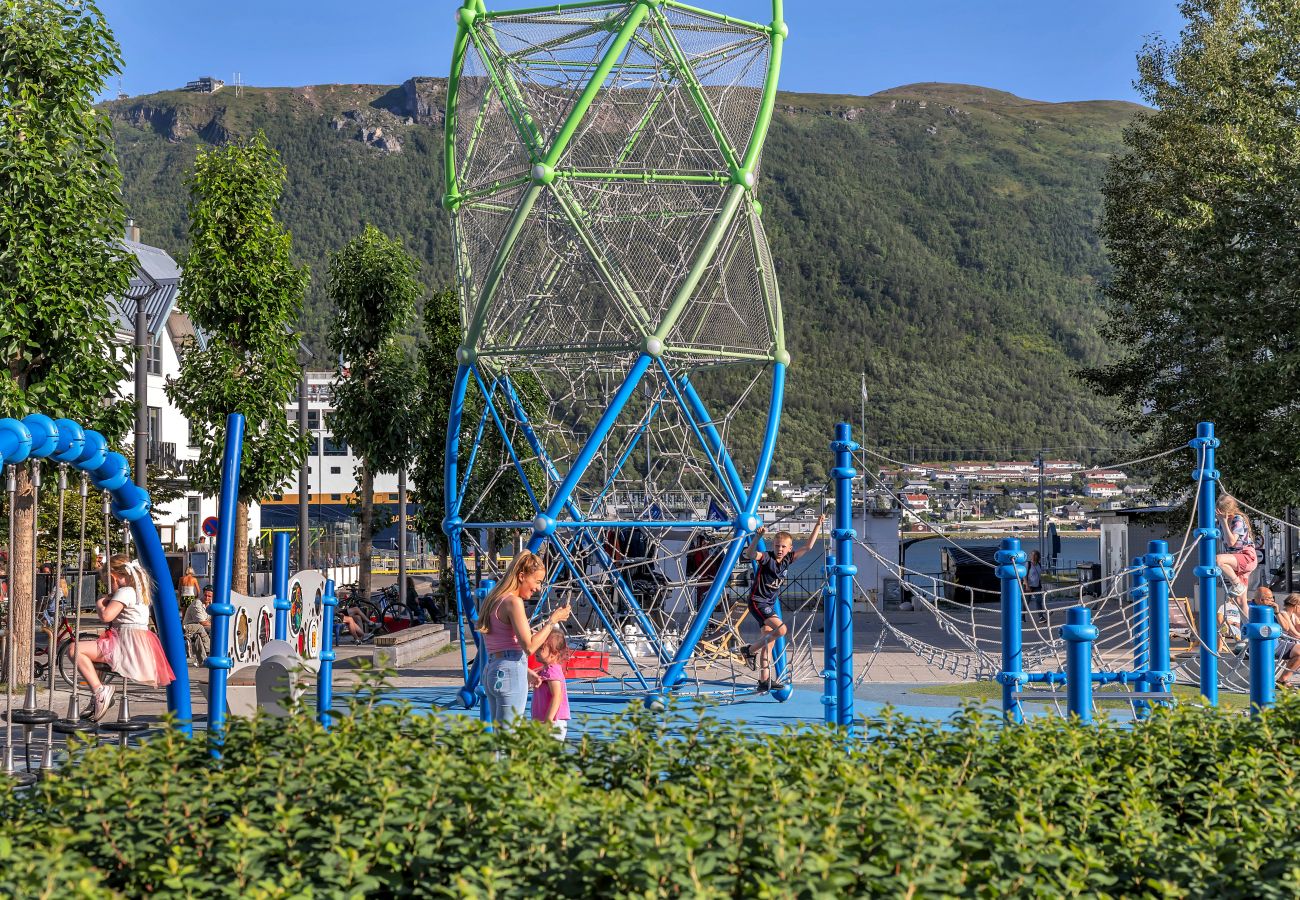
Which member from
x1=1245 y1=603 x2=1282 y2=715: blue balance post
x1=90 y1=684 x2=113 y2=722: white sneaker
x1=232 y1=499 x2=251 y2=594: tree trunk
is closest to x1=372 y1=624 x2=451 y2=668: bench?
x1=232 y1=499 x2=251 y2=594: tree trunk

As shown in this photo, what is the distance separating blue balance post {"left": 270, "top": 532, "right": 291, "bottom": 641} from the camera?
1301 cm

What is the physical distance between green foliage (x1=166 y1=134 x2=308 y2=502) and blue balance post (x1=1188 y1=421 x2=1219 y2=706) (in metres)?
13.8

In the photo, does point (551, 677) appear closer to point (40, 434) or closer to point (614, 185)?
point (40, 434)

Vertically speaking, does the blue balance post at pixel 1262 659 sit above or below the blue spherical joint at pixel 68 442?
below

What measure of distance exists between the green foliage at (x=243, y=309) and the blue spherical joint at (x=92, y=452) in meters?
12.5

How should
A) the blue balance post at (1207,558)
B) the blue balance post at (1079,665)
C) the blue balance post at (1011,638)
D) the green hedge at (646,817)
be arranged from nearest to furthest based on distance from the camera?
1. the green hedge at (646,817)
2. the blue balance post at (1079,665)
3. the blue balance post at (1011,638)
4. the blue balance post at (1207,558)

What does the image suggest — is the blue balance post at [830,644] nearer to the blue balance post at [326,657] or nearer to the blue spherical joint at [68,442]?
the blue balance post at [326,657]

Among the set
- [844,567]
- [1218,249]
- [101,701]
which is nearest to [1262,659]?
[844,567]

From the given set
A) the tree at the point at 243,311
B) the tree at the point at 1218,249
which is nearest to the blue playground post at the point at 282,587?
the tree at the point at 243,311

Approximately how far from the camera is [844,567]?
1185 centimetres

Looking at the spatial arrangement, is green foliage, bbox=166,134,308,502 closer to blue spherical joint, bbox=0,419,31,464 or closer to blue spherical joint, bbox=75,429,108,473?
blue spherical joint, bbox=75,429,108,473

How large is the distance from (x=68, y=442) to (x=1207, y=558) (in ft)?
32.0

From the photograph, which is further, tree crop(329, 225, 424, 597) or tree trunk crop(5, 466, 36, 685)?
tree crop(329, 225, 424, 597)

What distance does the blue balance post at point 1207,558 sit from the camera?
38.5 feet
